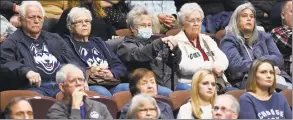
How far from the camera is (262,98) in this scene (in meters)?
7.93

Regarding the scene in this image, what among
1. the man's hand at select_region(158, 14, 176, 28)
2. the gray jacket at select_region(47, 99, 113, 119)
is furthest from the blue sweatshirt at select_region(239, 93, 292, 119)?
the man's hand at select_region(158, 14, 176, 28)

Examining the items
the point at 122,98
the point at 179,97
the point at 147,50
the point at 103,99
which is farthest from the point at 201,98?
the point at 147,50

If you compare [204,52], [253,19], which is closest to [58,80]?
[204,52]

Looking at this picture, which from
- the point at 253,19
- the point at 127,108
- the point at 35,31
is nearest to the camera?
the point at 127,108

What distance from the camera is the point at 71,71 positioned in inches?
296

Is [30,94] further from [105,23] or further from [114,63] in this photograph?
[105,23]

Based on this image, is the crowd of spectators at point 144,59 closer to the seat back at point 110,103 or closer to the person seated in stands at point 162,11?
the person seated in stands at point 162,11

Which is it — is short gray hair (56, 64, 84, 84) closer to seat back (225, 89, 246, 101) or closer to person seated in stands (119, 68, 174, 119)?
person seated in stands (119, 68, 174, 119)

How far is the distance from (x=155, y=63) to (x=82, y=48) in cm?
64

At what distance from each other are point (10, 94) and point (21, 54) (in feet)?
2.15

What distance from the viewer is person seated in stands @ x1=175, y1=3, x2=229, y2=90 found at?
8.63 m

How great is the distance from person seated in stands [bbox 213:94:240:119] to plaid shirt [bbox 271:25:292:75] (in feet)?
6.76

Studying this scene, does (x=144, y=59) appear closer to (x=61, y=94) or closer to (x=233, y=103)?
(x=61, y=94)

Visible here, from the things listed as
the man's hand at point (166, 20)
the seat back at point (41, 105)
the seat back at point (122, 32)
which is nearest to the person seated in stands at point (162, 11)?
the man's hand at point (166, 20)
